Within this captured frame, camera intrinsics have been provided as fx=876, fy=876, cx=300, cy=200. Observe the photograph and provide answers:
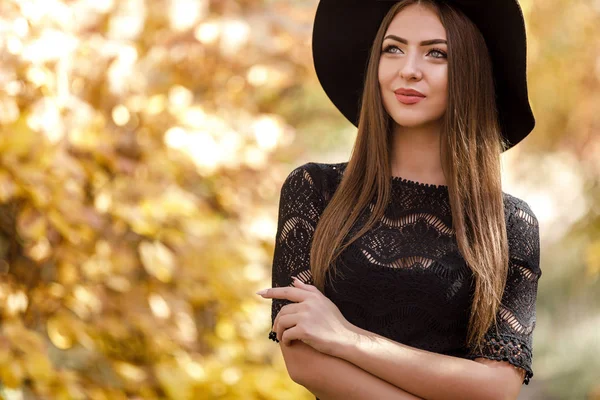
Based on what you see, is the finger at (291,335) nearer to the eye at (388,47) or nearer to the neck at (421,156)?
the neck at (421,156)

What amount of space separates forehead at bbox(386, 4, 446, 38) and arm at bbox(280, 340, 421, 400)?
31.6 inches

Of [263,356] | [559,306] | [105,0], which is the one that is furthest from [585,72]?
[105,0]

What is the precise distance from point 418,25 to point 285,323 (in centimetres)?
80

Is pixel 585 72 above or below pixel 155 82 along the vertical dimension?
above

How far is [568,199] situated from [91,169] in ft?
15.1

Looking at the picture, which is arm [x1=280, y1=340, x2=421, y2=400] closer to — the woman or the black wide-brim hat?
the woman

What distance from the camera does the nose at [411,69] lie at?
2131 mm

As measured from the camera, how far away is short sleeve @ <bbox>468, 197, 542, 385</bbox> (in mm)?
2084

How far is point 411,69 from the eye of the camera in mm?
2131

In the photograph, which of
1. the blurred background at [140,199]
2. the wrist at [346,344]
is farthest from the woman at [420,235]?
the blurred background at [140,199]

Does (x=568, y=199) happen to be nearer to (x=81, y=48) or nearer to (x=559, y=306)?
(x=559, y=306)

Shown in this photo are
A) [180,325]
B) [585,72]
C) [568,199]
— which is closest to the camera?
[180,325]

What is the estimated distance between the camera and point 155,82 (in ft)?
11.2

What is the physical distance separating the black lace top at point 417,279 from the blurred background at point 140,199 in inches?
41.0
